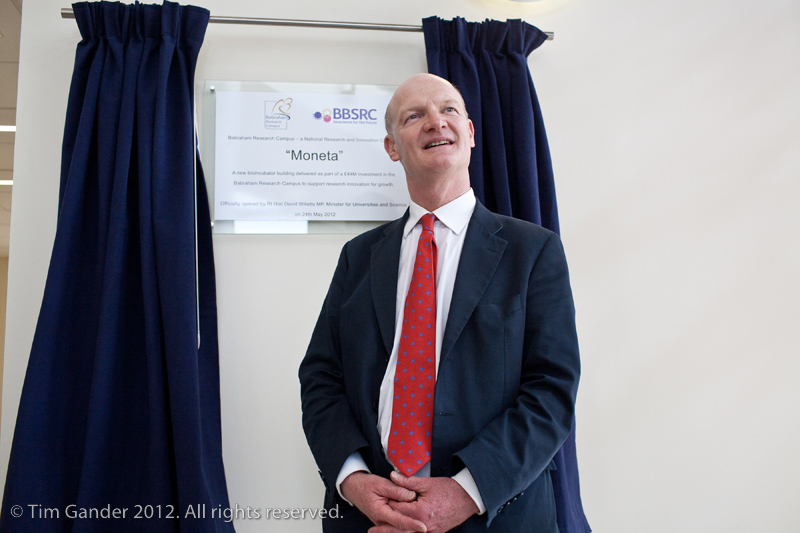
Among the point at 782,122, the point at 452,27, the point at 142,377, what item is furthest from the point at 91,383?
the point at 782,122

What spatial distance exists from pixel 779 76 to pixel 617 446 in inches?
64.1

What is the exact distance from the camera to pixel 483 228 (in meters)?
1.37

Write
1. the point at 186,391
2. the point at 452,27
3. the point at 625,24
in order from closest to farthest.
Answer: the point at 186,391, the point at 452,27, the point at 625,24

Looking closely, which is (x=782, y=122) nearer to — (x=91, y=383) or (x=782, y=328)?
(x=782, y=328)

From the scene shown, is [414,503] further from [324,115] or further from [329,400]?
[324,115]

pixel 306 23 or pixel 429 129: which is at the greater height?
pixel 306 23

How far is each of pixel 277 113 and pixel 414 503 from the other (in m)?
1.51

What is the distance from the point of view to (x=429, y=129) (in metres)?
1.46

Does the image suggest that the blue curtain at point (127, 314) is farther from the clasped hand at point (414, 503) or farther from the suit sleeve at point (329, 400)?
the clasped hand at point (414, 503)

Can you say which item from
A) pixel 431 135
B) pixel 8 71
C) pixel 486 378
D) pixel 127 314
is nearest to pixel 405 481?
pixel 486 378

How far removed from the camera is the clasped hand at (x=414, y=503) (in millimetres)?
1077

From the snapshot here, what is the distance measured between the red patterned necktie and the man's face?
0.25 meters

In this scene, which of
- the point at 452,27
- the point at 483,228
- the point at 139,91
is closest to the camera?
the point at 483,228

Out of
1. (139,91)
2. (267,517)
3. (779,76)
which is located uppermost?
(779,76)
